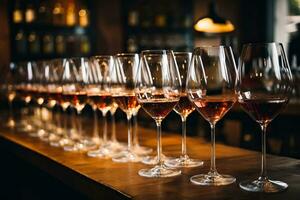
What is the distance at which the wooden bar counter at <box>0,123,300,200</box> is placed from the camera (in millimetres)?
1078

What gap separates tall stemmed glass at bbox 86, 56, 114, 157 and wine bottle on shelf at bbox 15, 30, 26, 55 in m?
3.97

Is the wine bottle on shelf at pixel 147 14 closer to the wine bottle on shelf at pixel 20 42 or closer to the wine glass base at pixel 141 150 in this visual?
the wine bottle on shelf at pixel 20 42

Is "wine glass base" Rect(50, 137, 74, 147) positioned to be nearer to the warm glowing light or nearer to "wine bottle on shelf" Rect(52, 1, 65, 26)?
the warm glowing light

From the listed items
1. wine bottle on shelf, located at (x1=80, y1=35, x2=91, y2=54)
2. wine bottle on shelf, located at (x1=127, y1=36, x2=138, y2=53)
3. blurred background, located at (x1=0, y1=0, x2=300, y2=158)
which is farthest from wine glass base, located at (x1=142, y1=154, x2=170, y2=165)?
wine bottle on shelf, located at (x1=127, y1=36, x2=138, y2=53)

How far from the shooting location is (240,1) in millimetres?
6973

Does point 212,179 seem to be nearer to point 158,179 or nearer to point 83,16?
point 158,179

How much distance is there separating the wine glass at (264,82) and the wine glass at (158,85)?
0.79 ft

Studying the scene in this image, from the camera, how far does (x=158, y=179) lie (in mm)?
1237

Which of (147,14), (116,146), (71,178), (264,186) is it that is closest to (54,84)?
(116,146)

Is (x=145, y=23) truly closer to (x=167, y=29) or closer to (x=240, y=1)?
(x=167, y=29)

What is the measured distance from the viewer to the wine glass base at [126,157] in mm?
1503

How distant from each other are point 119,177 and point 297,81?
3.11 meters

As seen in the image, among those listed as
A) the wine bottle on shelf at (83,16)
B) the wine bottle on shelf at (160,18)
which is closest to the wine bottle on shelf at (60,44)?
the wine bottle on shelf at (83,16)

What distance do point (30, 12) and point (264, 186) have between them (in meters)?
5.08
